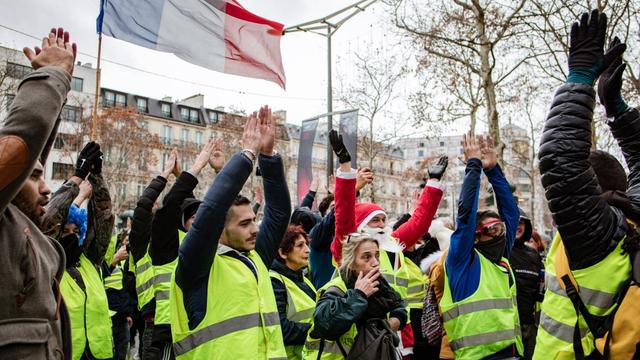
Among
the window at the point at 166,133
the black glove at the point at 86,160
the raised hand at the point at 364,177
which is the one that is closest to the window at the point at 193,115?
the window at the point at 166,133

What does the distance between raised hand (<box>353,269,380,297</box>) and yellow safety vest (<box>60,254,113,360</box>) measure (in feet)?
8.79

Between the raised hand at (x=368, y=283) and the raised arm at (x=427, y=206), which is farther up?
the raised arm at (x=427, y=206)

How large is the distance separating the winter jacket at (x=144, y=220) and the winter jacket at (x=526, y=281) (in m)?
3.47

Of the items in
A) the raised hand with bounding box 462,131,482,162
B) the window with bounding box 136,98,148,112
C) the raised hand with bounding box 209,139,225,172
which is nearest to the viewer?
the raised hand with bounding box 462,131,482,162

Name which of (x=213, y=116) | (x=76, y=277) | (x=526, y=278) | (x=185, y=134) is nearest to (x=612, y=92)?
(x=526, y=278)

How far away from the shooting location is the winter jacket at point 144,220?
17.1 feet

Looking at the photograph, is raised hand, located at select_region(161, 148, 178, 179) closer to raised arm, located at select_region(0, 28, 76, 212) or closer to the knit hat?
the knit hat

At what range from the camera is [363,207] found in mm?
5332

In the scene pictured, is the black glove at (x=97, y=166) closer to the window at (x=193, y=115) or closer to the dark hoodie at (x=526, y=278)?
the dark hoodie at (x=526, y=278)

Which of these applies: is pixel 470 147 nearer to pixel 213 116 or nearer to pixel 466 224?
pixel 466 224

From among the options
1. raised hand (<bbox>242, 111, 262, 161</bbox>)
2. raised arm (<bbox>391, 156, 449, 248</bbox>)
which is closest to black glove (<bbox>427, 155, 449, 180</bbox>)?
raised arm (<bbox>391, 156, 449, 248</bbox>)

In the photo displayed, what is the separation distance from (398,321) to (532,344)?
2.30 m

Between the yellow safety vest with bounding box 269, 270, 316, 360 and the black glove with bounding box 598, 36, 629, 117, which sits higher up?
the black glove with bounding box 598, 36, 629, 117

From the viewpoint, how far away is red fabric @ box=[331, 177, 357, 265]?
467 centimetres
